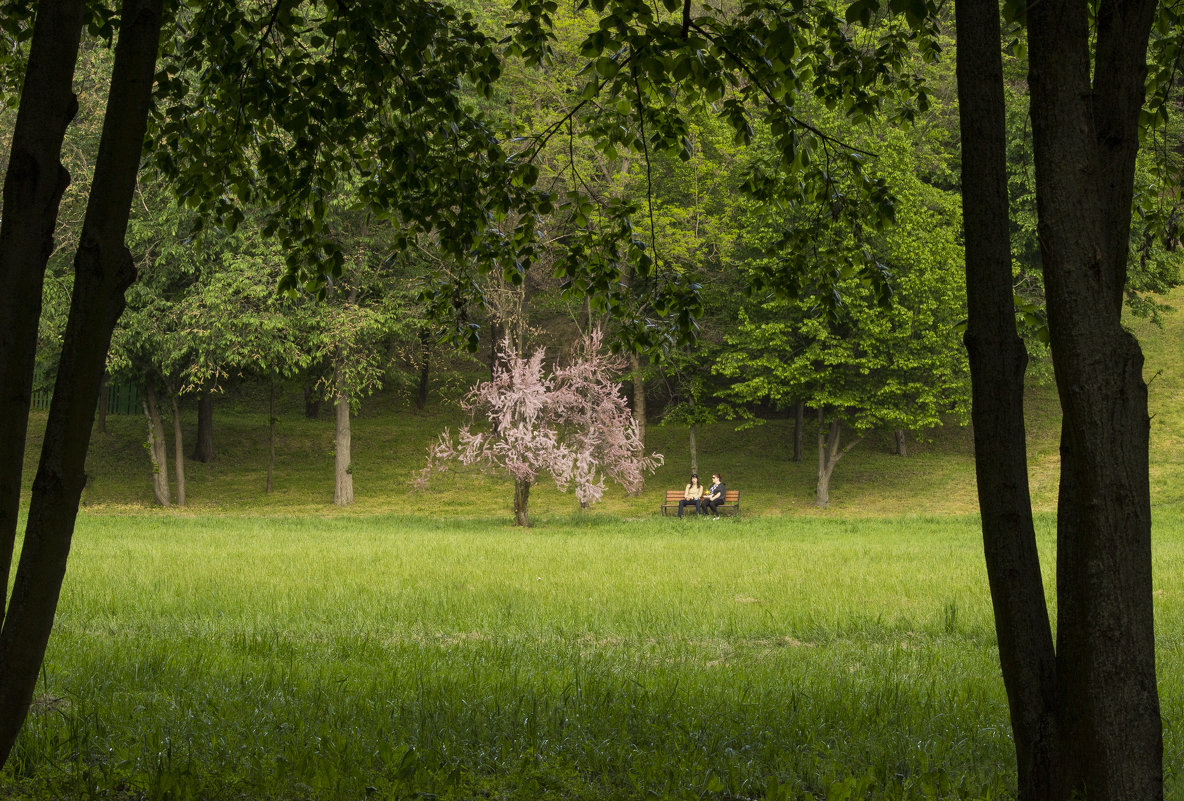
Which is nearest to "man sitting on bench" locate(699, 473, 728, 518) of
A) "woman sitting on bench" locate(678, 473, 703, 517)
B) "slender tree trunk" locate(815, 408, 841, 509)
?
"woman sitting on bench" locate(678, 473, 703, 517)

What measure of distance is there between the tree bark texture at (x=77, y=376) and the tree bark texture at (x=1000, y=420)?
3291mm

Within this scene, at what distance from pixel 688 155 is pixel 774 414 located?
40.2 m

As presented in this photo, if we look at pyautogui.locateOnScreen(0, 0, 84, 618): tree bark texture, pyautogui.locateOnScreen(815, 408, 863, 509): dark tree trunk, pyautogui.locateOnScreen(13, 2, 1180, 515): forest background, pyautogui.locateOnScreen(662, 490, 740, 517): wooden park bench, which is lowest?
pyautogui.locateOnScreen(662, 490, 740, 517): wooden park bench

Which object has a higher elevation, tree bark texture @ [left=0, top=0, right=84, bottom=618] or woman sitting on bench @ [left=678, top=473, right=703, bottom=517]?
tree bark texture @ [left=0, top=0, right=84, bottom=618]

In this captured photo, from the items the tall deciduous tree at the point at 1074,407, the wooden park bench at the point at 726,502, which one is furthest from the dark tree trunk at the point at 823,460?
the tall deciduous tree at the point at 1074,407

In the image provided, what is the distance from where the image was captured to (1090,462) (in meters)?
3.73

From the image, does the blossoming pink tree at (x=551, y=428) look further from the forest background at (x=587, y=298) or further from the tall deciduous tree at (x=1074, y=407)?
the tall deciduous tree at (x=1074, y=407)

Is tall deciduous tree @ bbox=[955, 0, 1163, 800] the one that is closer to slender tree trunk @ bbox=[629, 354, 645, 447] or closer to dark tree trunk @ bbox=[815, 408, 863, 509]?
dark tree trunk @ bbox=[815, 408, 863, 509]

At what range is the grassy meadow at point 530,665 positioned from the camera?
4.62 metres

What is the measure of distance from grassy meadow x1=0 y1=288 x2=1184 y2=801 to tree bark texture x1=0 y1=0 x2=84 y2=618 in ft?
4.88

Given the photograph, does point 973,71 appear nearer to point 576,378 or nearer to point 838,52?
point 838,52

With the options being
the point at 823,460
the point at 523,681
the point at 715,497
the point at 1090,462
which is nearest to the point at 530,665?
the point at 523,681

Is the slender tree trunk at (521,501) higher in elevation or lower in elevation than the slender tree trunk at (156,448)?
lower

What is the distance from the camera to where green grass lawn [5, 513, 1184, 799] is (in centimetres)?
458
